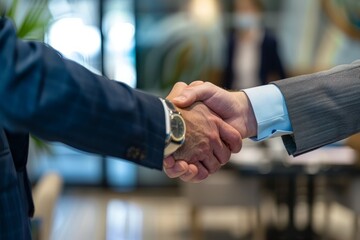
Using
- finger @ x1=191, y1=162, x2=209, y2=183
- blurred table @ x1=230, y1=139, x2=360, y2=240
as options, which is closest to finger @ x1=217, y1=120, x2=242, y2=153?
finger @ x1=191, y1=162, x2=209, y2=183

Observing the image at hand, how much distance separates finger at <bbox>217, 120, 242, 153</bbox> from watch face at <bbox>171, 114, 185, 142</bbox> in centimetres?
22

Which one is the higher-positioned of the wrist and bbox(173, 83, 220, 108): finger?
bbox(173, 83, 220, 108): finger

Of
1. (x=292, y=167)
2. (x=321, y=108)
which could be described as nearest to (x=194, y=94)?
(x=321, y=108)

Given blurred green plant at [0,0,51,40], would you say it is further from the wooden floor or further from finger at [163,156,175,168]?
the wooden floor

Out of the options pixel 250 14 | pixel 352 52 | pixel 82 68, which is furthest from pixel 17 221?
pixel 352 52

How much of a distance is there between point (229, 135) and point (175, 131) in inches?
11.0

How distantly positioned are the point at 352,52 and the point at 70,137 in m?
5.82

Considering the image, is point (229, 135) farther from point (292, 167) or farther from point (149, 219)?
point (149, 219)

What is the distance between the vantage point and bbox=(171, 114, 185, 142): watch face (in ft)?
3.68

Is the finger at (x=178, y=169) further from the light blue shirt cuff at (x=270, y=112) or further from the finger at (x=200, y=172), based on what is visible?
the light blue shirt cuff at (x=270, y=112)

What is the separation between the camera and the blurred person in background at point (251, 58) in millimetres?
5617

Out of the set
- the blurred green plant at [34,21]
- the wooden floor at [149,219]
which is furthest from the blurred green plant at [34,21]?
the wooden floor at [149,219]

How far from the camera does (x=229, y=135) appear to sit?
1371 millimetres

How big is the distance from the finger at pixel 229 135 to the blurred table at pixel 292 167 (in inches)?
99.9
